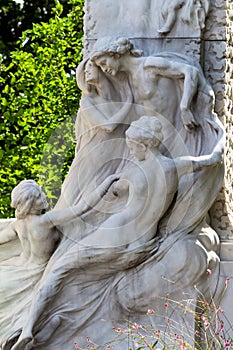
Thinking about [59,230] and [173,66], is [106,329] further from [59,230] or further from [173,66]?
[173,66]

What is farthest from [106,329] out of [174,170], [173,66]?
[173,66]

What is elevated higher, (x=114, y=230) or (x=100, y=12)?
(x=100, y=12)

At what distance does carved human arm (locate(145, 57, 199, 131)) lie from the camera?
1030 cm

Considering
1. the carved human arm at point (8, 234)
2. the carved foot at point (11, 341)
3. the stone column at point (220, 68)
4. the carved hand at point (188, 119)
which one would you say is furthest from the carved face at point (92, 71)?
the carved foot at point (11, 341)

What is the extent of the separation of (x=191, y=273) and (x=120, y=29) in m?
1.77

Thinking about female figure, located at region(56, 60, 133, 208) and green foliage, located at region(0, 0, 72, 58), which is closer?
female figure, located at region(56, 60, 133, 208)

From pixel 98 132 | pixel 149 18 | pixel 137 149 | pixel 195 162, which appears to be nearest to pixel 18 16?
pixel 149 18

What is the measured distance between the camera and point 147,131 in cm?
1009

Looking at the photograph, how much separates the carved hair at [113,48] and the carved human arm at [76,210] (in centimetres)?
80

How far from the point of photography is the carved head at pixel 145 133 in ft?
33.1

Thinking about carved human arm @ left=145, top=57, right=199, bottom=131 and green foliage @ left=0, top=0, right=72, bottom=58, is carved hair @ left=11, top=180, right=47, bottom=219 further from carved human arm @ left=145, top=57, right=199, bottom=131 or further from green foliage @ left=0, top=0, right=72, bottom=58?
green foliage @ left=0, top=0, right=72, bottom=58

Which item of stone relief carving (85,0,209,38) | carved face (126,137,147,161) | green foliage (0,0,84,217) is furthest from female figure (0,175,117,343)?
green foliage (0,0,84,217)

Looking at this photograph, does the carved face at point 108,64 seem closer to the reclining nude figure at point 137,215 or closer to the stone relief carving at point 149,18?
the stone relief carving at point 149,18

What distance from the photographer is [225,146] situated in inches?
413
